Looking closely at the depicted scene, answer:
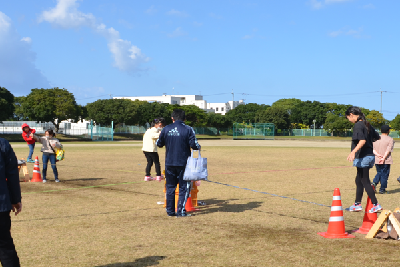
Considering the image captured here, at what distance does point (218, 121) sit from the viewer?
350ft

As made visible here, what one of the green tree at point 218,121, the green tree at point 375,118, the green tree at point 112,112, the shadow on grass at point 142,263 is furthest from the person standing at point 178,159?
the green tree at point 375,118

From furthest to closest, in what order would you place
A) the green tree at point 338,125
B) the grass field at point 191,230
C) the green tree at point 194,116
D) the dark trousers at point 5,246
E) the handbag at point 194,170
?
the green tree at point 338,125 < the green tree at point 194,116 < the handbag at point 194,170 < the grass field at point 191,230 < the dark trousers at point 5,246

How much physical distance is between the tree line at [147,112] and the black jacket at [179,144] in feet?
180

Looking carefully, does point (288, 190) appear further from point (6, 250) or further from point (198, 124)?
point (198, 124)

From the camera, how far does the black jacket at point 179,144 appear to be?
24.7 ft

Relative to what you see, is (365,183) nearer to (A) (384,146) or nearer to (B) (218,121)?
(A) (384,146)

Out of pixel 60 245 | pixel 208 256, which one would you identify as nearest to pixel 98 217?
pixel 60 245

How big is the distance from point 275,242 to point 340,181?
25.6 feet

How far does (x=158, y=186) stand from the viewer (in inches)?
464

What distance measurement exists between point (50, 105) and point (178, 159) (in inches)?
2310

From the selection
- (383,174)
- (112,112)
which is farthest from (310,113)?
(383,174)

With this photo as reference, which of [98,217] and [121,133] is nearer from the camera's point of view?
[98,217]

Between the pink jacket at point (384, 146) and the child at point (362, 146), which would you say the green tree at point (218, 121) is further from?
the child at point (362, 146)

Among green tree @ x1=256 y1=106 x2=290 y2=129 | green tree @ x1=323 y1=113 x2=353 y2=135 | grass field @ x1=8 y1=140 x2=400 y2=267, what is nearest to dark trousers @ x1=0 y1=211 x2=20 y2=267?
grass field @ x1=8 y1=140 x2=400 y2=267
